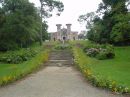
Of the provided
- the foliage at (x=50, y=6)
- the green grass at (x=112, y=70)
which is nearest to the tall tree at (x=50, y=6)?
the foliage at (x=50, y=6)

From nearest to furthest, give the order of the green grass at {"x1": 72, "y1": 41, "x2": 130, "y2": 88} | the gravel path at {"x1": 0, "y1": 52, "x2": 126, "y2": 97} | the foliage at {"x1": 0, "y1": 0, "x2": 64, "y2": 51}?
the gravel path at {"x1": 0, "y1": 52, "x2": 126, "y2": 97} → the green grass at {"x1": 72, "y1": 41, "x2": 130, "y2": 88} → the foliage at {"x1": 0, "y1": 0, "x2": 64, "y2": 51}

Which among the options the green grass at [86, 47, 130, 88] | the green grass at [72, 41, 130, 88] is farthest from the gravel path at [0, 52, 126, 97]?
the green grass at [86, 47, 130, 88]

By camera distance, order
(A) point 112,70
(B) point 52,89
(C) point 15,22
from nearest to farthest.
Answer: (B) point 52,89, (A) point 112,70, (C) point 15,22

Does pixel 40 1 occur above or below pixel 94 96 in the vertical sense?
above

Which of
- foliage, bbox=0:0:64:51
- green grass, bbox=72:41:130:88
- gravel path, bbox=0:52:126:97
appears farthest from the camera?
foliage, bbox=0:0:64:51

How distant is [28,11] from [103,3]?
16.5 meters

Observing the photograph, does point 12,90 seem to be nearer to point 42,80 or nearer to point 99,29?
point 42,80

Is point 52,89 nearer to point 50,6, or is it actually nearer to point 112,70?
point 112,70

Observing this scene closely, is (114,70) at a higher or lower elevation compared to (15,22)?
lower

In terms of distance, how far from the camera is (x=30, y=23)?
1810 inches

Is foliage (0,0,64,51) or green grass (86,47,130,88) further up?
foliage (0,0,64,51)

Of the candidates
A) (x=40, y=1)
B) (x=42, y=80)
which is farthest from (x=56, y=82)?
(x=40, y=1)

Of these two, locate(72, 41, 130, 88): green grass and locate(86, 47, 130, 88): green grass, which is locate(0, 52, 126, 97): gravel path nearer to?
locate(72, 41, 130, 88): green grass

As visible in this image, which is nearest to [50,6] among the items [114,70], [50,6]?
[50,6]
